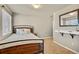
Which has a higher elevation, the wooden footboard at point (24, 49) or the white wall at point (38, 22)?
the white wall at point (38, 22)

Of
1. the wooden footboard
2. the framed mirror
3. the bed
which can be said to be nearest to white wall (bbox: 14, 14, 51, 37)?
the bed

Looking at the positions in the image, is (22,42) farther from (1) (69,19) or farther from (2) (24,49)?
(1) (69,19)

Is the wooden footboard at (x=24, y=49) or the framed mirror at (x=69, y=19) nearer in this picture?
the wooden footboard at (x=24, y=49)

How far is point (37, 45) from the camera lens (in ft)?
6.73

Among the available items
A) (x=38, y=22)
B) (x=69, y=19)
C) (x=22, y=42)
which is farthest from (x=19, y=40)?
(x=69, y=19)

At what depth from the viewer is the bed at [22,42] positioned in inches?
60.3

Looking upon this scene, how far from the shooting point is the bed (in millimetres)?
1531

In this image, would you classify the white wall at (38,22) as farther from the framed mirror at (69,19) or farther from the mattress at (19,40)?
the framed mirror at (69,19)

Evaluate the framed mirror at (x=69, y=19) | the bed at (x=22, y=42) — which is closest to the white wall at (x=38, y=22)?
the bed at (x=22, y=42)

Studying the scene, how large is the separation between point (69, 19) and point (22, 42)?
1371 mm

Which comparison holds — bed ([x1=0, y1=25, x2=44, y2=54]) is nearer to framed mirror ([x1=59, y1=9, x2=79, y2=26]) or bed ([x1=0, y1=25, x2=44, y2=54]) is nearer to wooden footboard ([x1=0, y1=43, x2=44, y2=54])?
wooden footboard ([x1=0, y1=43, x2=44, y2=54])

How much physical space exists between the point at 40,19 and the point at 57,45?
72cm
